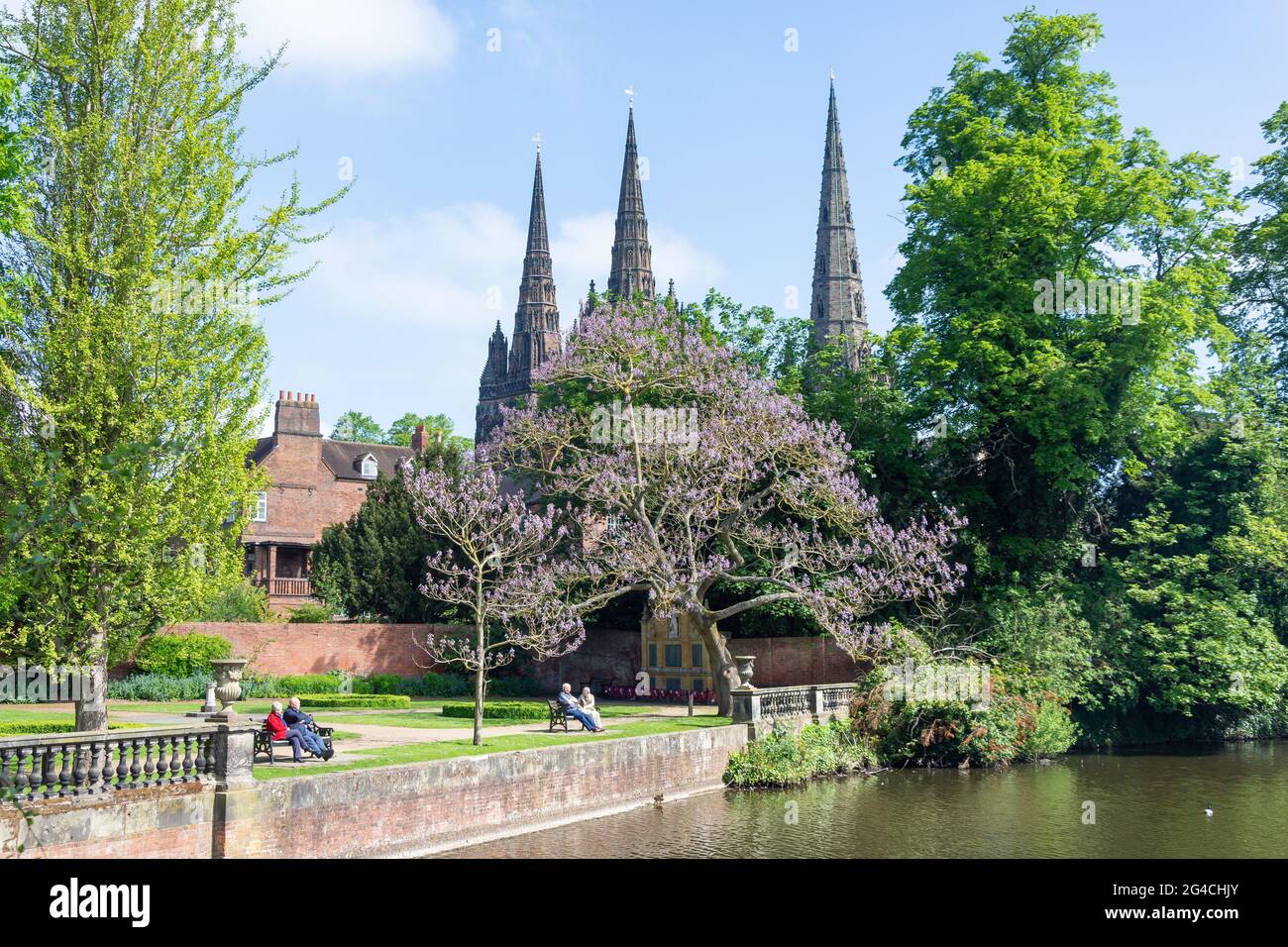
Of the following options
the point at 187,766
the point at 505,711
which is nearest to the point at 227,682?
the point at 187,766

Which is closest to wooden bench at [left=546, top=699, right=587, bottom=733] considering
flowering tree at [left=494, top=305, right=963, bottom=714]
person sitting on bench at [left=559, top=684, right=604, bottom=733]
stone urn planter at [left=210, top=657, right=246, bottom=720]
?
person sitting on bench at [left=559, top=684, right=604, bottom=733]

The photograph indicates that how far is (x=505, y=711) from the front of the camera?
31047 mm

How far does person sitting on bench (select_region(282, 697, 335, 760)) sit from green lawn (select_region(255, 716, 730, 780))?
57 centimetres

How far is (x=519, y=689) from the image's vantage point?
41125mm

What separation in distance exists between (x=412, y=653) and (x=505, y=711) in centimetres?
1214

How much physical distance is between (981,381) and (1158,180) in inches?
293

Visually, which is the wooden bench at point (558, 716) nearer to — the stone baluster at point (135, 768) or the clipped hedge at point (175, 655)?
the stone baluster at point (135, 768)

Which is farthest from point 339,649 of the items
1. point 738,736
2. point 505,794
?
point 505,794

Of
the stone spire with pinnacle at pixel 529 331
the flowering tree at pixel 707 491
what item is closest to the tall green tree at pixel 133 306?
the flowering tree at pixel 707 491

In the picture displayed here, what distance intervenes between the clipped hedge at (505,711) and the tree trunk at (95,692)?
12241 mm

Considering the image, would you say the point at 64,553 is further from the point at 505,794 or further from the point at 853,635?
the point at 853,635

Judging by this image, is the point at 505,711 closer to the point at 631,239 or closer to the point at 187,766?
the point at 187,766

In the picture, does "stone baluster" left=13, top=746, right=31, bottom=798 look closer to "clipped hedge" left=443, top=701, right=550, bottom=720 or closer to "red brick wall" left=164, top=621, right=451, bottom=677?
"clipped hedge" left=443, top=701, right=550, bottom=720

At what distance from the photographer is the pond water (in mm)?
19438
